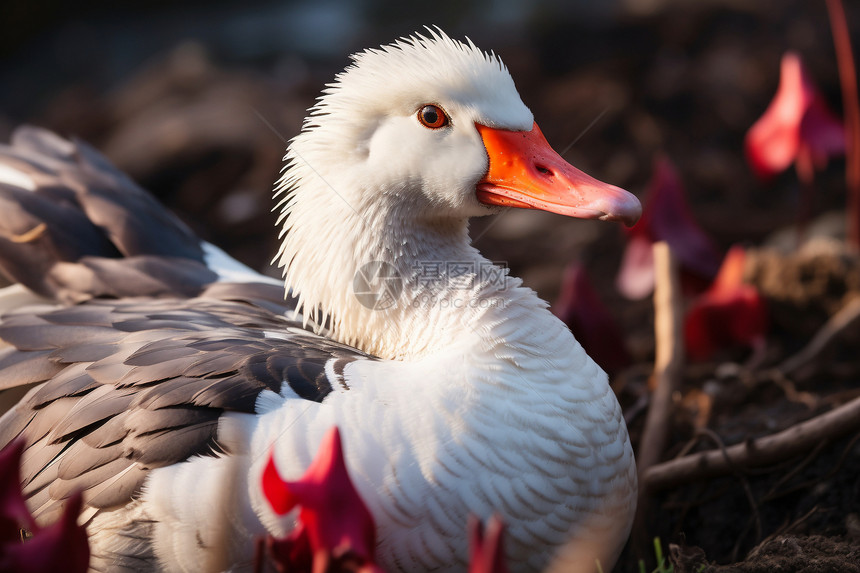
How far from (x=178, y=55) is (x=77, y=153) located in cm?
380

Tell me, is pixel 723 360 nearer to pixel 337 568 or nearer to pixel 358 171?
pixel 358 171

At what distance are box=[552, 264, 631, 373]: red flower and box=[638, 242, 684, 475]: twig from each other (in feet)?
0.87

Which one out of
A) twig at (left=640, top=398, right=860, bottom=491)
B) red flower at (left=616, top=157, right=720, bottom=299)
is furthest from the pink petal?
twig at (left=640, top=398, right=860, bottom=491)

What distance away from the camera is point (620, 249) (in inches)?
168

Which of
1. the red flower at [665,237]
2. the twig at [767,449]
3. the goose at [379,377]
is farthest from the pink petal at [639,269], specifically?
the goose at [379,377]

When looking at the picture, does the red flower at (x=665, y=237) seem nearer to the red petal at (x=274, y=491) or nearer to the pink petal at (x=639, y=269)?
the pink petal at (x=639, y=269)

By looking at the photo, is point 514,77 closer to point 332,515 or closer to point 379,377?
point 379,377

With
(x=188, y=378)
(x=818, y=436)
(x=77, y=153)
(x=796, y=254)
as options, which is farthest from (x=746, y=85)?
(x=188, y=378)

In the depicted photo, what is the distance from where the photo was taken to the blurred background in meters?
4.50

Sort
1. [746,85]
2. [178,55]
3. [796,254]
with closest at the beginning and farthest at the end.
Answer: [796,254], [746,85], [178,55]

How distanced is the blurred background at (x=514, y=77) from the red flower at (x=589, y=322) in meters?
0.43

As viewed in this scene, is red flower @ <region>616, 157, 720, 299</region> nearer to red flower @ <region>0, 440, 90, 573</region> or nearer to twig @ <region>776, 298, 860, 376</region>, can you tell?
twig @ <region>776, 298, 860, 376</region>

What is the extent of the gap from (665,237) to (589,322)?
473 mm

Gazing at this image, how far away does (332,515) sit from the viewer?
46.4 inches
